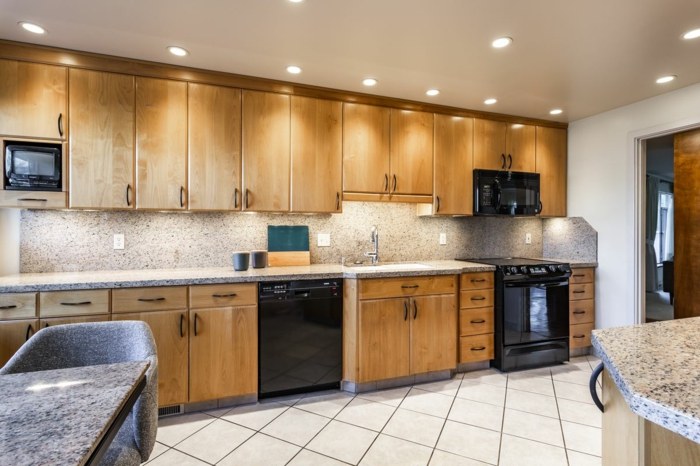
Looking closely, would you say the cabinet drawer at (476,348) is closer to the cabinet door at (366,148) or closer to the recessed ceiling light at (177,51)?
the cabinet door at (366,148)

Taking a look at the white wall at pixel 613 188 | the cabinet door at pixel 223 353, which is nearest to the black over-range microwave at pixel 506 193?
the white wall at pixel 613 188

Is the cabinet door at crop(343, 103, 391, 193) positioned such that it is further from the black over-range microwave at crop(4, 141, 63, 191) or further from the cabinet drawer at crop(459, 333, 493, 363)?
the black over-range microwave at crop(4, 141, 63, 191)

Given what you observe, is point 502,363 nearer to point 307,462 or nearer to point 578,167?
point 307,462

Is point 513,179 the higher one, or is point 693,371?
point 513,179

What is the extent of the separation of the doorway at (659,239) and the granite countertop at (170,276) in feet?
12.8

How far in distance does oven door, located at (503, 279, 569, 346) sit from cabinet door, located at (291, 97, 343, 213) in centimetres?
180

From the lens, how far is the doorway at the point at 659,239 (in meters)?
4.96

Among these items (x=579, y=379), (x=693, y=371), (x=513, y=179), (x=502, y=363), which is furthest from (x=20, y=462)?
(x=513, y=179)

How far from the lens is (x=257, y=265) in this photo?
9.14 ft

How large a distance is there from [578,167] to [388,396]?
3.17 m

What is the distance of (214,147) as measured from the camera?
2.63 m

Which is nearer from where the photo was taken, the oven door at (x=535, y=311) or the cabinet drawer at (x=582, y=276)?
the oven door at (x=535, y=311)

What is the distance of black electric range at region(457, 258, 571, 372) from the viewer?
311 cm

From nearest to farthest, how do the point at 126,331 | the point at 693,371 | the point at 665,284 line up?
1. the point at 693,371
2. the point at 126,331
3. the point at 665,284
